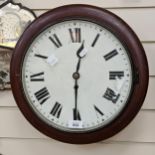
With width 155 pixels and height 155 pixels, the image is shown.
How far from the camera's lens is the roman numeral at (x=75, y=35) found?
107 centimetres

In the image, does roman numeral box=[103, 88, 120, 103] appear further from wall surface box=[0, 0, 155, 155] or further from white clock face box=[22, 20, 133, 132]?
wall surface box=[0, 0, 155, 155]

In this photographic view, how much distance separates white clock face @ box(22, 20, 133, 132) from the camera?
1.05 metres

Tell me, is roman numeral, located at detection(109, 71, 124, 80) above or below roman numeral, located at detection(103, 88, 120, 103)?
above

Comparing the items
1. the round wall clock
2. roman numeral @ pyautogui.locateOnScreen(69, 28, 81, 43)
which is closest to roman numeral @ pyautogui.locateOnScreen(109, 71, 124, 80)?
the round wall clock

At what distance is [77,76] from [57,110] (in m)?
0.11

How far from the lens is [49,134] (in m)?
1.09

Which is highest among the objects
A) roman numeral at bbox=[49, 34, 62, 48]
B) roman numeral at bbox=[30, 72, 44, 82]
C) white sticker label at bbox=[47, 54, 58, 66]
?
roman numeral at bbox=[49, 34, 62, 48]

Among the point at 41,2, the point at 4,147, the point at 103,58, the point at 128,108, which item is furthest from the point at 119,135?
the point at 41,2

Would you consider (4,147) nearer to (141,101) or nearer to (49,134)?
(49,134)

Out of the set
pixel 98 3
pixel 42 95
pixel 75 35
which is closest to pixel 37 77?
pixel 42 95

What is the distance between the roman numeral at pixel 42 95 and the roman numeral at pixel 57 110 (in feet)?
0.12

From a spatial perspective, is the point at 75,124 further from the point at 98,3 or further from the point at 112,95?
the point at 98,3

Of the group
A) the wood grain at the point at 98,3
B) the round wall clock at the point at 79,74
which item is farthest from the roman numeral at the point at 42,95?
the wood grain at the point at 98,3

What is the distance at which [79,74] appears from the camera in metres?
1.06
